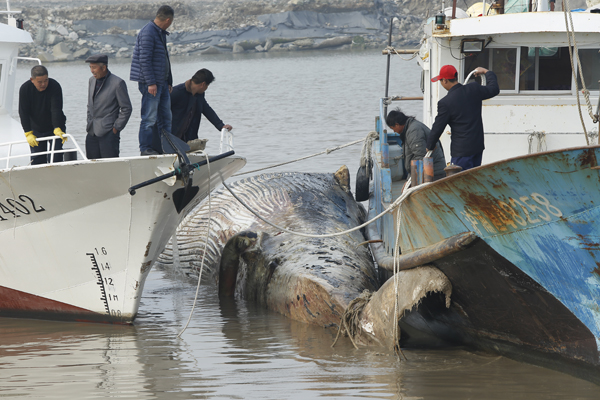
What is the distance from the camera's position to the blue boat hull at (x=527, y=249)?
17.3ft

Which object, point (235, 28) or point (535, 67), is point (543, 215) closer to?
point (535, 67)

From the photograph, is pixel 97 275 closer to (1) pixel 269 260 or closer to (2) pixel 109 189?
(2) pixel 109 189

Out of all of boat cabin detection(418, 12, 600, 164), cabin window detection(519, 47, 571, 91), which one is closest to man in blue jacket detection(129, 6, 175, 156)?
boat cabin detection(418, 12, 600, 164)

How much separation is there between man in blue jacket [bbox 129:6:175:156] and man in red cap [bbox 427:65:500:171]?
276 cm

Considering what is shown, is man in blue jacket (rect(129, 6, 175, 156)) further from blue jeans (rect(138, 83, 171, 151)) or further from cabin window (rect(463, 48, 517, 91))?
cabin window (rect(463, 48, 517, 91))

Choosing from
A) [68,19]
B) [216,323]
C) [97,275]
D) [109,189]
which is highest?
[68,19]

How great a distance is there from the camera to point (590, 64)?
9.27m

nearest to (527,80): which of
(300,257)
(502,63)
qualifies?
(502,63)

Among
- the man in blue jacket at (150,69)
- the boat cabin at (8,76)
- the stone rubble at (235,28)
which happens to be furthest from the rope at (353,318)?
the stone rubble at (235,28)

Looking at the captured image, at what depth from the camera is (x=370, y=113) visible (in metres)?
26.0

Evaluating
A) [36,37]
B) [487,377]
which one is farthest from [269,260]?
[36,37]

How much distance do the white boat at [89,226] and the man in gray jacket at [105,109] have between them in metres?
0.64

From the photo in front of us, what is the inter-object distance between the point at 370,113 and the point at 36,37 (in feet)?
191

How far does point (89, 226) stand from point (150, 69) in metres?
1.66
